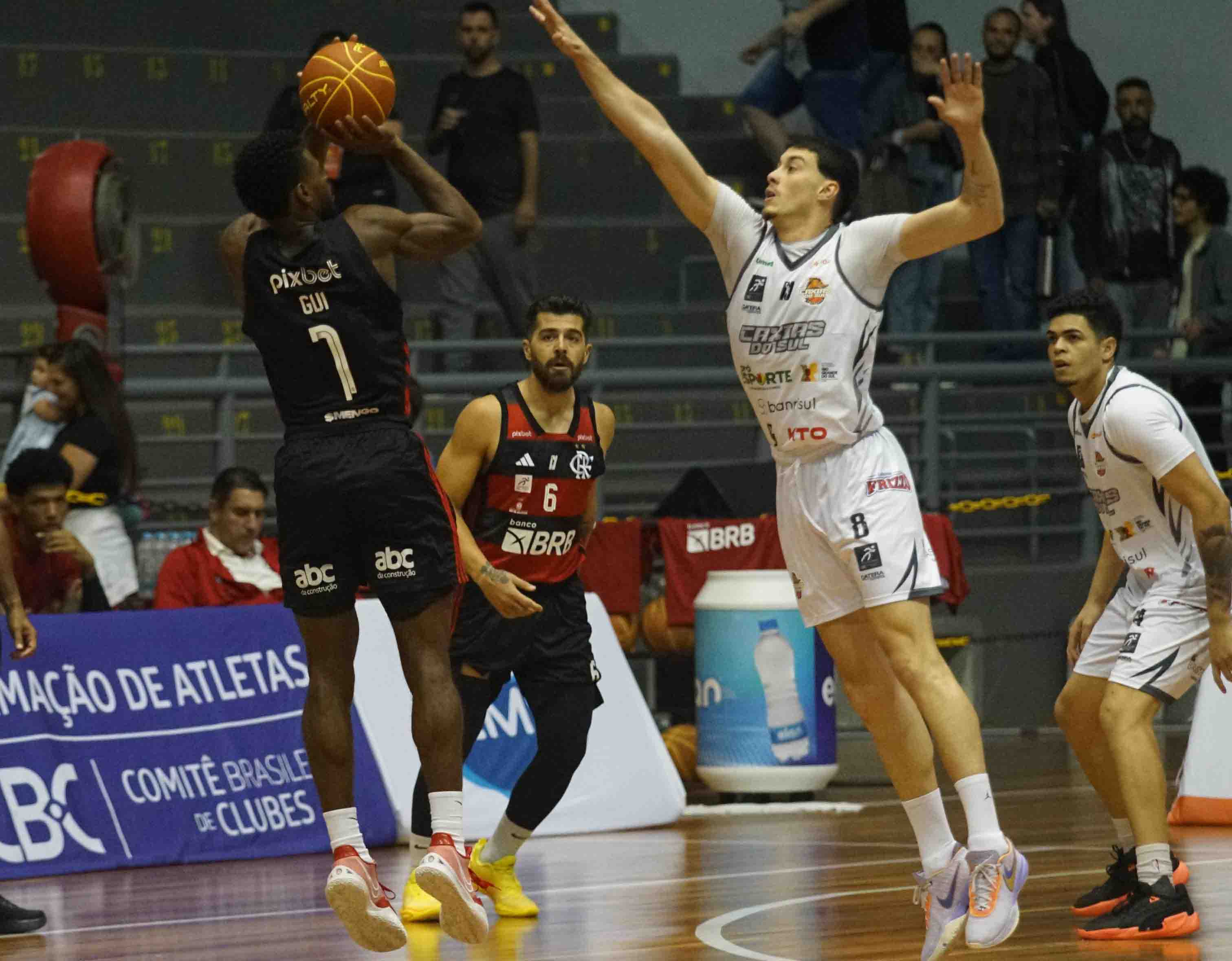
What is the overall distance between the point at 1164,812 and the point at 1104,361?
142cm

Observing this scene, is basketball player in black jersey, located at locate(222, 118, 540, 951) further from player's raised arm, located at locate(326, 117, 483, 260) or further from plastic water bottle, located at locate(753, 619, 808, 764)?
plastic water bottle, located at locate(753, 619, 808, 764)

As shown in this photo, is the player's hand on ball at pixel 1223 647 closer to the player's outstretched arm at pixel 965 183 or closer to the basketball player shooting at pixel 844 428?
the basketball player shooting at pixel 844 428

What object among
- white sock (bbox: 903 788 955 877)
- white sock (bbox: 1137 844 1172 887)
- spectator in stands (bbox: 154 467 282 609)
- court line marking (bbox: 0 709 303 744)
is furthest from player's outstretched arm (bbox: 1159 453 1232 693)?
spectator in stands (bbox: 154 467 282 609)

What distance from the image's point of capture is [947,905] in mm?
5281

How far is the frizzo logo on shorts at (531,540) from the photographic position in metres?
6.66

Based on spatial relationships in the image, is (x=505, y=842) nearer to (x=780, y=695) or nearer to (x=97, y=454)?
(x=780, y=695)

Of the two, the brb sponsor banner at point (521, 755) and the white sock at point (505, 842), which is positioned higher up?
the white sock at point (505, 842)

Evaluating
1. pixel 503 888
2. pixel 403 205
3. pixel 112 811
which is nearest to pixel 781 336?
pixel 503 888

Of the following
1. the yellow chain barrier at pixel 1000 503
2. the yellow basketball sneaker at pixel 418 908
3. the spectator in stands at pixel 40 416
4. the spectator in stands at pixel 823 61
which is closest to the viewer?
the yellow basketball sneaker at pixel 418 908

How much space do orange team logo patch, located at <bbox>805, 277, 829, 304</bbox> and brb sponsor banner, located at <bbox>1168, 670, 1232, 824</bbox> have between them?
3.98 meters

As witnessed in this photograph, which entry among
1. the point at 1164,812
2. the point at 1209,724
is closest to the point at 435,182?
the point at 1164,812

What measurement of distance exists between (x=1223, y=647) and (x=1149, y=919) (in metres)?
0.82

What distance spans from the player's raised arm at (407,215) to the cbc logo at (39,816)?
3291 millimetres

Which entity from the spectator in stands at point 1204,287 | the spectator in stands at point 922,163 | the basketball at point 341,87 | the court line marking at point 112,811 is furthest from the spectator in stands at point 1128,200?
the basketball at point 341,87
